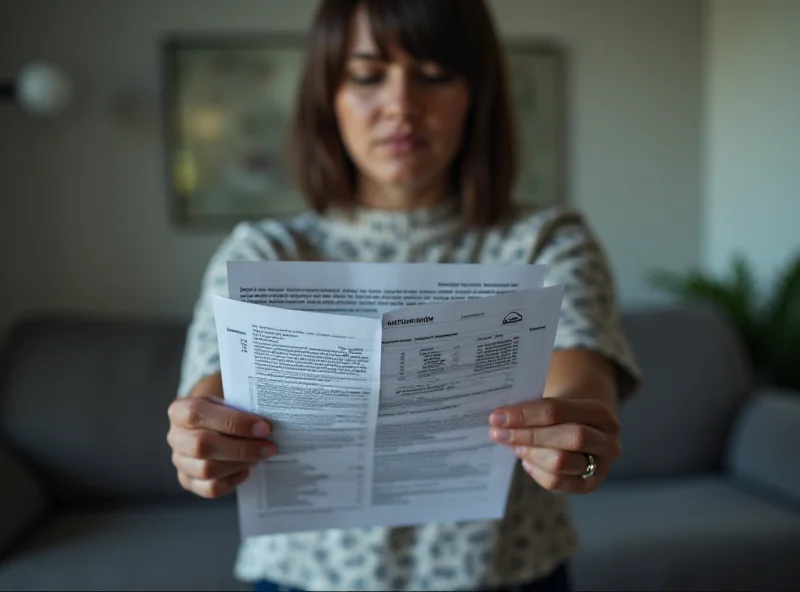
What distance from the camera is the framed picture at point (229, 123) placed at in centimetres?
246

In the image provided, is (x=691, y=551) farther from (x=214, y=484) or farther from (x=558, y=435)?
(x=214, y=484)

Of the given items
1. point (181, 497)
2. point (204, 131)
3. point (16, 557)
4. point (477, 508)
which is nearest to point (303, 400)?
point (477, 508)

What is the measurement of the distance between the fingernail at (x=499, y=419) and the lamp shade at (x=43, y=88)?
2090 mm

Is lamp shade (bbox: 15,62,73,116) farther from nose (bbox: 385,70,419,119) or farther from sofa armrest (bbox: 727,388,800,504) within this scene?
sofa armrest (bbox: 727,388,800,504)

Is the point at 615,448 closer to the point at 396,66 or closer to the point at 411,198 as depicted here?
the point at 411,198

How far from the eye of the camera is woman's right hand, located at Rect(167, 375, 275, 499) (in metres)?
0.60

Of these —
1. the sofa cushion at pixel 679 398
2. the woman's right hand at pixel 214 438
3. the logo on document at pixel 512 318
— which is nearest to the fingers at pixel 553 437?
the logo on document at pixel 512 318

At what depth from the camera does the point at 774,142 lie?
2.35 meters

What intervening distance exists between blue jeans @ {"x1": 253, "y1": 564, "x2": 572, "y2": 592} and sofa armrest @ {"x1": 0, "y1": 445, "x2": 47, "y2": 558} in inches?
45.2

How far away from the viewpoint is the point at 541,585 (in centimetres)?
80

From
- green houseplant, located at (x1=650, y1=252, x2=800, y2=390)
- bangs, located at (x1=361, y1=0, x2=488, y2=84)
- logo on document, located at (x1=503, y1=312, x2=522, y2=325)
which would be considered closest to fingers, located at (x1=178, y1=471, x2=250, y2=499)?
logo on document, located at (x1=503, y1=312, x2=522, y2=325)

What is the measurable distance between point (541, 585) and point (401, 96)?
0.60 m

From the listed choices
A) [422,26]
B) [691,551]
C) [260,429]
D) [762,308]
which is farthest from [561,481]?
[762,308]

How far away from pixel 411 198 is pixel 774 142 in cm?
202
